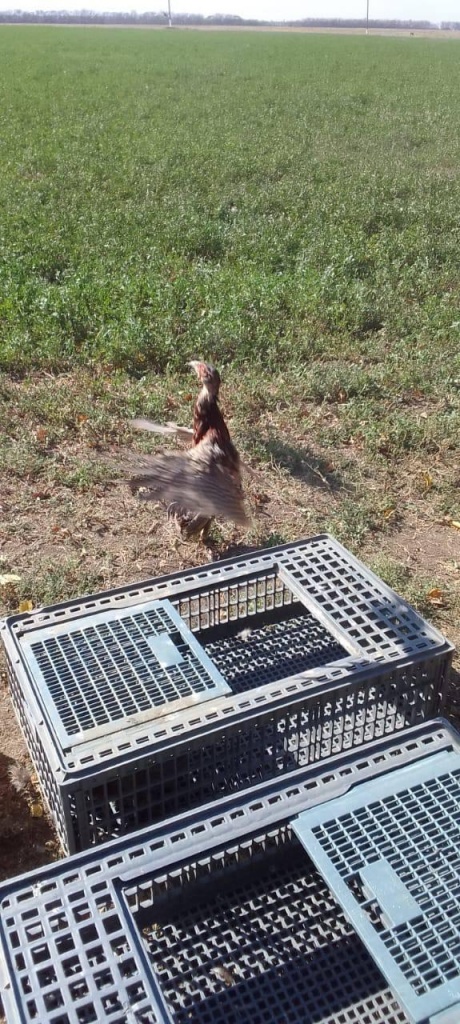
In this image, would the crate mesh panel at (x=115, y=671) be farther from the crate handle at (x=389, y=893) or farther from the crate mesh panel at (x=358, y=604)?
the crate handle at (x=389, y=893)

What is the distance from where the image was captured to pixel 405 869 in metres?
2.47

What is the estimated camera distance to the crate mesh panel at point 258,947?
262 centimetres

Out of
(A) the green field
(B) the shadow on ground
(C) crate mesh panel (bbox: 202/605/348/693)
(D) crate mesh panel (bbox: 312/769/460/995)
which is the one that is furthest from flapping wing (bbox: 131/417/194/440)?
(D) crate mesh panel (bbox: 312/769/460/995)

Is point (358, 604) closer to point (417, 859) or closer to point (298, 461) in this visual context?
point (417, 859)

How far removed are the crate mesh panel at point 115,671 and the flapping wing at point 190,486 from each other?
849 mm

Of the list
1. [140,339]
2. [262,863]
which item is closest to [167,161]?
[140,339]

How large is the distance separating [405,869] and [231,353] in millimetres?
6549

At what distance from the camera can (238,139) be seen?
21453mm

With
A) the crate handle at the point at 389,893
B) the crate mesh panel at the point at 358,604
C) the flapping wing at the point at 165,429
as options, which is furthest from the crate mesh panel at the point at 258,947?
the flapping wing at the point at 165,429

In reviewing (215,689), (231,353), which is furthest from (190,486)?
(231,353)

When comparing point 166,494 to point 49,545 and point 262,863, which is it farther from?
point 262,863

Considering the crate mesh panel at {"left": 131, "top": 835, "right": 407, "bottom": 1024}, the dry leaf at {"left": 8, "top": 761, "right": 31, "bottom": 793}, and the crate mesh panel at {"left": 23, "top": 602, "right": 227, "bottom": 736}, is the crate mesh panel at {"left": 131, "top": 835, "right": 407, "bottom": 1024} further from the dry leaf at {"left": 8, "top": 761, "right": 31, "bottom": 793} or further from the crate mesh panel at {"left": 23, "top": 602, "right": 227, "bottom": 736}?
the dry leaf at {"left": 8, "top": 761, "right": 31, "bottom": 793}

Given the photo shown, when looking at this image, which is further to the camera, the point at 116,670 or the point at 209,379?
the point at 209,379

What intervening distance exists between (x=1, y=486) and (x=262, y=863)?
13.4 ft
